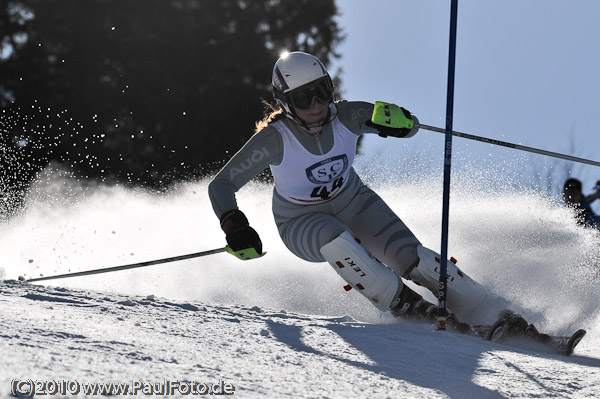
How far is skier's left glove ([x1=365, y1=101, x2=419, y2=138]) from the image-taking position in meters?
Answer: 4.93

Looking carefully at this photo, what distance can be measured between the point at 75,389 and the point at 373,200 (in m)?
3.17

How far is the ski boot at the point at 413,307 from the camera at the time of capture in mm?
4387

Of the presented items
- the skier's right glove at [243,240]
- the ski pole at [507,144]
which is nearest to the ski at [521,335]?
the ski pole at [507,144]

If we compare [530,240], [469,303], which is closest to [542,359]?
[469,303]

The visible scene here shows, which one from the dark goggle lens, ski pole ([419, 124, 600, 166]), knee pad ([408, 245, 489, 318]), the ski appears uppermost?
the dark goggle lens

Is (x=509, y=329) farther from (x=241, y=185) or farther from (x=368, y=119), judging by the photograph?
(x=241, y=185)

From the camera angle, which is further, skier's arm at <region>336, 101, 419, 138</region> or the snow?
skier's arm at <region>336, 101, 419, 138</region>

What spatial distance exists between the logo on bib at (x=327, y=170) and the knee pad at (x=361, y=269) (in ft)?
1.82

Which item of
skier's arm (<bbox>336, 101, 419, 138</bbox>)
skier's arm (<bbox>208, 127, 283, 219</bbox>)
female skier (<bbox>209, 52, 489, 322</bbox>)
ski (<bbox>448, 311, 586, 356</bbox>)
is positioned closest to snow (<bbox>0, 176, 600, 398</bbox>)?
ski (<bbox>448, 311, 586, 356</bbox>)

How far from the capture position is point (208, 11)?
18609 millimetres

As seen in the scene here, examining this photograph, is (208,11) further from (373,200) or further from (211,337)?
(211,337)

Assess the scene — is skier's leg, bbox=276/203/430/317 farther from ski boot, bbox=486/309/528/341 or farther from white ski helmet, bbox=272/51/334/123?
white ski helmet, bbox=272/51/334/123

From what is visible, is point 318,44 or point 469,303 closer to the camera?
point 469,303

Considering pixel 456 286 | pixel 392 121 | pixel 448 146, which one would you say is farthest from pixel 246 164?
pixel 456 286
